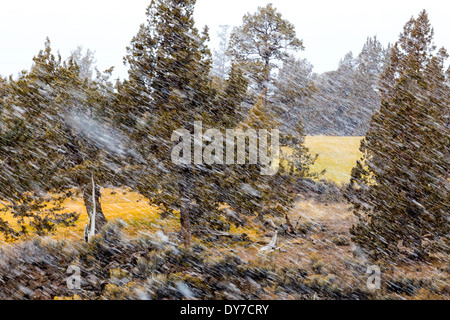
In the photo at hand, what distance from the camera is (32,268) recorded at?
13359 millimetres

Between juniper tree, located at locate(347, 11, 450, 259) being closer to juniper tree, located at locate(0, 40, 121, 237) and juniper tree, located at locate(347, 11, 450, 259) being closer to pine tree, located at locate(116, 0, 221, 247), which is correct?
pine tree, located at locate(116, 0, 221, 247)

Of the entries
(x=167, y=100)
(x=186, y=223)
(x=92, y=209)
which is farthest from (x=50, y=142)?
(x=186, y=223)

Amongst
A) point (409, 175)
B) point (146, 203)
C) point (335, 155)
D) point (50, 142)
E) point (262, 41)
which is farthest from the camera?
point (335, 155)

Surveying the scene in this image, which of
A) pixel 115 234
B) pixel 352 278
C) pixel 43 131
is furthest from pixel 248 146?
pixel 43 131

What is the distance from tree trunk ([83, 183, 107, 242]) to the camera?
16031 mm

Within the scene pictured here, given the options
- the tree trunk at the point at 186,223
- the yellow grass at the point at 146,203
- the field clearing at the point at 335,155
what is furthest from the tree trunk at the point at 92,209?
the field clearing at the point at 335,155

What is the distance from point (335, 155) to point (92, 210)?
28244 millimetres

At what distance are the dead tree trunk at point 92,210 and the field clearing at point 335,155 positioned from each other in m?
21.0

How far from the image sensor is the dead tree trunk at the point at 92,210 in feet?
52.0

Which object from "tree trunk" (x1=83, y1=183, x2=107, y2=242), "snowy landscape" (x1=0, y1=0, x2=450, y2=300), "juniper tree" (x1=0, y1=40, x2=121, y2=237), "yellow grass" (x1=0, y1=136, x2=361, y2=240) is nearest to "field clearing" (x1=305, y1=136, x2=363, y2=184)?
"yellow grass" (x1=0, y1=136, x2=361, y2=240)

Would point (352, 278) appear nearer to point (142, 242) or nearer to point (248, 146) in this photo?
point (248, 146)

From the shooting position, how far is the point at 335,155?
37.0 meters

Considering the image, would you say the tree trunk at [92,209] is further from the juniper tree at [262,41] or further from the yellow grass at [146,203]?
the juniper tree at [262,41]

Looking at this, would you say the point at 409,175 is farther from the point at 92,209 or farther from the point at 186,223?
the point at 92,209
